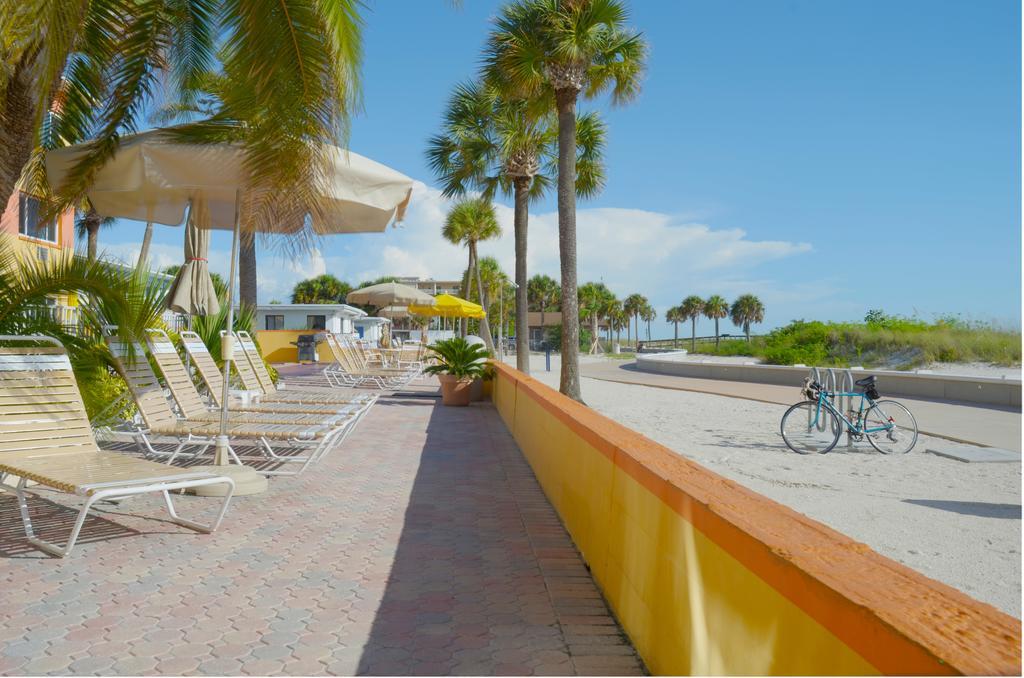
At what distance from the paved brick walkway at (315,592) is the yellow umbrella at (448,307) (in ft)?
58.7

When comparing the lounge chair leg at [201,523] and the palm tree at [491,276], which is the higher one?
the palm tree at [491,276]

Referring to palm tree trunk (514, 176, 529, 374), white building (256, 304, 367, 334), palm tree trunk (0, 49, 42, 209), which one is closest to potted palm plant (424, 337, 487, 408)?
palm tree trunk (514, 176, 529, 374)

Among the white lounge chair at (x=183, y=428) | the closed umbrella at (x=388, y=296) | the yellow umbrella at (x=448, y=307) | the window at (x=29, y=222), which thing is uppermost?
the window at (x=29, y=222)

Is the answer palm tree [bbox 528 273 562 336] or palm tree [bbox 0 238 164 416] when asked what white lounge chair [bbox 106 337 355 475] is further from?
palm tree [bbox 528 273 562 336]

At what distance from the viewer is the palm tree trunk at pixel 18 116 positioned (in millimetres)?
6117

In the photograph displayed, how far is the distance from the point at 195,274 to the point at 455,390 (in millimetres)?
7116

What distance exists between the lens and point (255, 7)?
5.88 m

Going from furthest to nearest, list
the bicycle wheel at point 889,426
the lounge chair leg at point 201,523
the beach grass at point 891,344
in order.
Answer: the beach grass at point 891,344 → the bicycle wheel at point 889,426 → the lounge chair leg at point 201,523

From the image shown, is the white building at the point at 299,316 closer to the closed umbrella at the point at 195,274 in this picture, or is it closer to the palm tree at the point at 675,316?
the closed umbrella at the point at 195,274

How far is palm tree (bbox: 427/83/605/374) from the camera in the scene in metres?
18.2

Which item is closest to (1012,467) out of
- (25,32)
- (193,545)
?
(193,545)

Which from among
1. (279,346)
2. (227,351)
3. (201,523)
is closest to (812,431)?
(227,351)

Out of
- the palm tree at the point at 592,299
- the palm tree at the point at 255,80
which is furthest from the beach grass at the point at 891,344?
the palm tree at the point at 592,299

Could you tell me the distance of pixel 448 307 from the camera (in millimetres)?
24188
